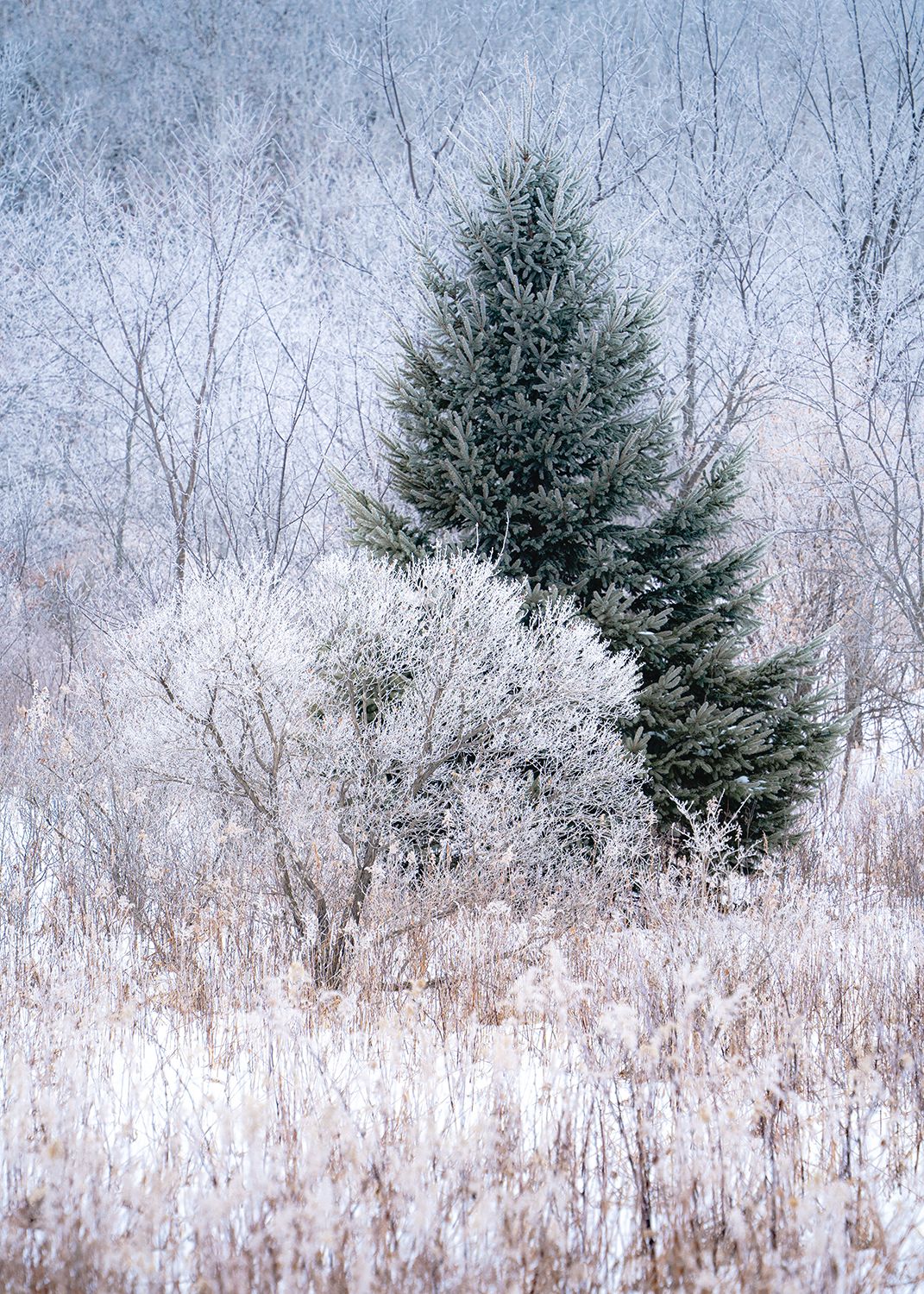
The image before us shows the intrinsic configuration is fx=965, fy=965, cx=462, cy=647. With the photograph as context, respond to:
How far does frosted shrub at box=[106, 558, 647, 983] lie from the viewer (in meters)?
5.40

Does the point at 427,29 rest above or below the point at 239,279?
above

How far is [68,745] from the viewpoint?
24.5 feet

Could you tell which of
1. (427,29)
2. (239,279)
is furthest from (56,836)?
(427,29)

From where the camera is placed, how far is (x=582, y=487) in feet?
23.9

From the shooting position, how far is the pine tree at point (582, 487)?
7.25m

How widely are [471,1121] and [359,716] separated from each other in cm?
293

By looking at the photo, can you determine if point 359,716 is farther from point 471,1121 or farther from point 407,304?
point 407,304

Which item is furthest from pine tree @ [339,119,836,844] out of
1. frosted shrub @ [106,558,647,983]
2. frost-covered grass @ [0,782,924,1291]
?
frost-covered grass @ [0,782,924,1291]

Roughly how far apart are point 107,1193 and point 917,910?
7054mm

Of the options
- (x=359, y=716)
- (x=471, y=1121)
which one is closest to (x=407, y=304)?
(x=359, y=716)

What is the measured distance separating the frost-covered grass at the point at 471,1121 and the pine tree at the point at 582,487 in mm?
2004

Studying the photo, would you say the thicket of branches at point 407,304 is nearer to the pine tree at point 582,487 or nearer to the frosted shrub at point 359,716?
the pine tree at point 582,487

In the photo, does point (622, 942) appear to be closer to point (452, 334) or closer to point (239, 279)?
point (452, 334)

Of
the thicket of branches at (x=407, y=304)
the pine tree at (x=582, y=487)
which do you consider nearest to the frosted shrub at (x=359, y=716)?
the pine tree at (x=582, y=487)
